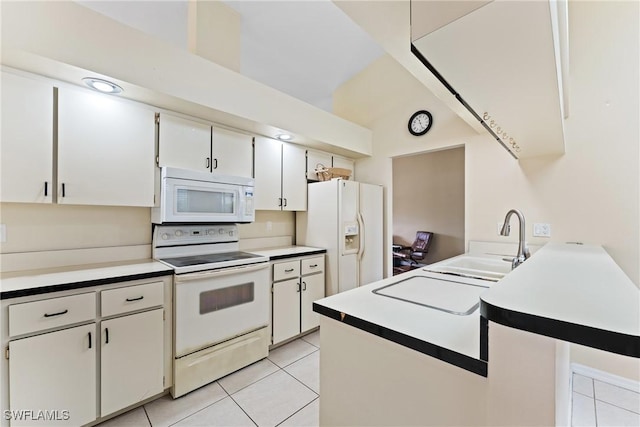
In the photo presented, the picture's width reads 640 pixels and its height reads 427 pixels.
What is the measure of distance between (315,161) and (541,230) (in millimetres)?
2410

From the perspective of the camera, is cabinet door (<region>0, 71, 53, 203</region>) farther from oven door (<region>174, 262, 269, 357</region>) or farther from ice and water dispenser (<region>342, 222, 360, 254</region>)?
ice and water dispenser (<region>342, 222, 360, 254</region>)

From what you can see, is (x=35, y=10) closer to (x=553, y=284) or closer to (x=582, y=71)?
(x=553, y=284)

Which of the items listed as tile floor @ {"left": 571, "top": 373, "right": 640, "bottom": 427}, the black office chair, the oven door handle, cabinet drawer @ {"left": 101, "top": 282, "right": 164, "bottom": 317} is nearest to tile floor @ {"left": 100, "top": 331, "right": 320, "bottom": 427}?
cabinet drawer @ {"left": 101, "top": 282, "right": 164, "bottom": 317}

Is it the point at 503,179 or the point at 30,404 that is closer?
the point at 30,404

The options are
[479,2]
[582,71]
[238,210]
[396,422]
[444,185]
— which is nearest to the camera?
[479,2]

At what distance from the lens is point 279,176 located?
299 cm

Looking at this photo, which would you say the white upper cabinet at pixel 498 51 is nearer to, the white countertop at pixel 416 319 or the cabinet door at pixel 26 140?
the white countertop at pixel 416 319

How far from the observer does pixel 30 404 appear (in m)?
1.41

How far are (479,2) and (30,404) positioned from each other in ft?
8.38

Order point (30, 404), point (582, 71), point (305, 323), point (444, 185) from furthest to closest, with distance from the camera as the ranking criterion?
1. point (444, 185)
2. point (305, 323)
3. point (582, 71)
4. point (30, 404)

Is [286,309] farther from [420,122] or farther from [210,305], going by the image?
[420,122]

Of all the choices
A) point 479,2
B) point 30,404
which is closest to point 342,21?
point 479,2

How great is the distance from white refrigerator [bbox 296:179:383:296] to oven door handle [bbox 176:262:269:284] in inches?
36.1

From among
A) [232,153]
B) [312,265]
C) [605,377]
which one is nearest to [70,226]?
[232,153]
